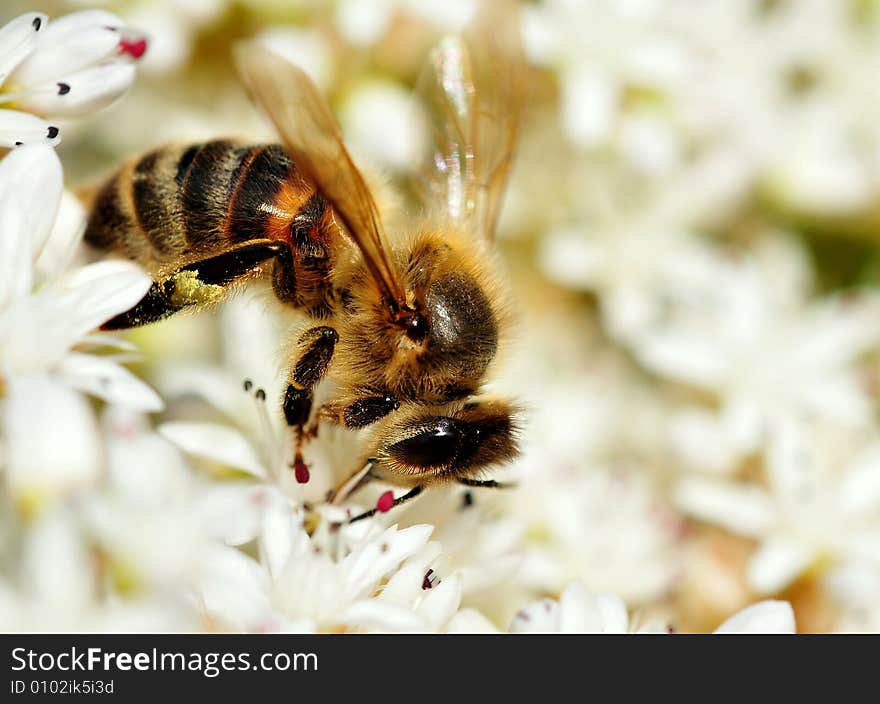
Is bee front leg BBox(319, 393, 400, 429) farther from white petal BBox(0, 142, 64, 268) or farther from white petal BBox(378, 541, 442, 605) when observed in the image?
white petal BBox(0, 142, 64, 268)

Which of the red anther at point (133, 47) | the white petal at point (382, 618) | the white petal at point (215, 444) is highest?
the red anther at point (133, 47)

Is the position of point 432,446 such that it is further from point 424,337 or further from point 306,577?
point 306,577

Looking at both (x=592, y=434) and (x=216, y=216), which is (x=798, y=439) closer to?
(x=592, y=434)

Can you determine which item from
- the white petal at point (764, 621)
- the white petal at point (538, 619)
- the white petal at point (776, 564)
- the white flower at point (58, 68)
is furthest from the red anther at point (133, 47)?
the white petal at point (776, 564)

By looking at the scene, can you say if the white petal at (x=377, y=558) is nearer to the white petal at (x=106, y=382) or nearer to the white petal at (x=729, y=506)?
the white petal at (x=106, y=382)

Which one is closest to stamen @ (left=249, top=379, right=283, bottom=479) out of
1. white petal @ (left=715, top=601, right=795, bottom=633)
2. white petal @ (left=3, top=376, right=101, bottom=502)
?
white petal @ (left=3, top=376, right=101, bottom=502)

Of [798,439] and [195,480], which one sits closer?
[195,480]
